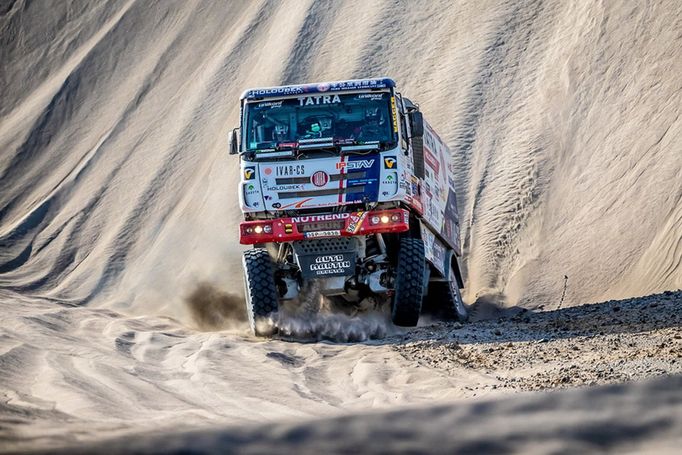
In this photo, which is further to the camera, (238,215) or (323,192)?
(238,215)

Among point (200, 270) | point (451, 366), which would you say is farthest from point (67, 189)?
point (451, 366)

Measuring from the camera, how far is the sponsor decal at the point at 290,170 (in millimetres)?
12968

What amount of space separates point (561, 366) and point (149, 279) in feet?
44.5

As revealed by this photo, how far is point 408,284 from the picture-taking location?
512 inches

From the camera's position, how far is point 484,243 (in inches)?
812

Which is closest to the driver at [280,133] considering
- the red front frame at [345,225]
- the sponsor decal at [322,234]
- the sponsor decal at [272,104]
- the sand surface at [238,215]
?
the sponsor decal at [272,104]

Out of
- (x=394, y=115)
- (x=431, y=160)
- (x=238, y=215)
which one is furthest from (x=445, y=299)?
(x=238, y=215)

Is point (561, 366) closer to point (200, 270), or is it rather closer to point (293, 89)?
point (293, 89)

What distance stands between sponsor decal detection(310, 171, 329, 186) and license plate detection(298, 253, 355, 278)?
2.72 ft

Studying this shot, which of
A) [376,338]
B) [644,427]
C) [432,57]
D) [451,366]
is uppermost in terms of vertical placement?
[644,427]

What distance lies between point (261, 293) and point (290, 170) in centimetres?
144

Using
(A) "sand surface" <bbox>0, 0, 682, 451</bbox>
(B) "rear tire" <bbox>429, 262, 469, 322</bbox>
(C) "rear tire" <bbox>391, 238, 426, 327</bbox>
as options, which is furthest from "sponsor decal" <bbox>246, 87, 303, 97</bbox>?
(B) "rear tire" <bbox>429, 262, 469, 322</bbox>

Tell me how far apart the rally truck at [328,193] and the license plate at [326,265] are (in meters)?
0.01

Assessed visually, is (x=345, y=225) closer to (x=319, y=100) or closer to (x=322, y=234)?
(x=322, y=234)
